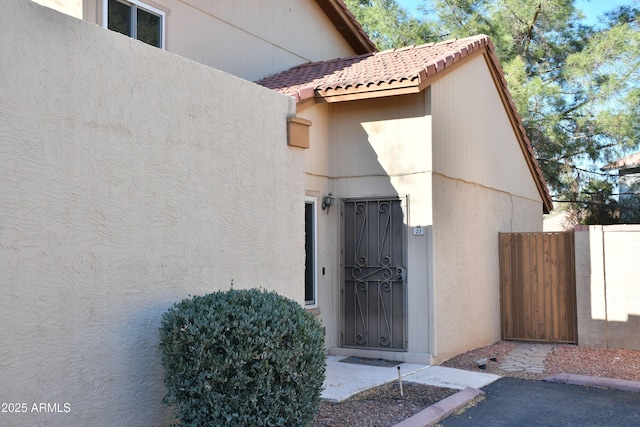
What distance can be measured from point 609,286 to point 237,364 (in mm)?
8241

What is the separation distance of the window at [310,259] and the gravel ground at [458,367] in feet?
7.09

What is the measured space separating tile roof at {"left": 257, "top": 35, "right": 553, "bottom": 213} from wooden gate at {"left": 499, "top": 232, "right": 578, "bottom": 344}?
295 centimetres

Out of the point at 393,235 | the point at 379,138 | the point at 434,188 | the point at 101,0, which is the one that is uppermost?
the point at 101,0

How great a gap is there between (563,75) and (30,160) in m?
17.3

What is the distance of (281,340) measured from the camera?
195 inches

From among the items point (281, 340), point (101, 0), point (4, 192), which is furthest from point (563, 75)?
point (4, 192)

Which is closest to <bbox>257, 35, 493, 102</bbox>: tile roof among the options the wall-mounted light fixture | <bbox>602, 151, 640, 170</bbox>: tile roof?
the wall-mounted light fixture

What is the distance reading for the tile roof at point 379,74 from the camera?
9.45 meters

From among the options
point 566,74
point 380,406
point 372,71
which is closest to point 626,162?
point 566,74

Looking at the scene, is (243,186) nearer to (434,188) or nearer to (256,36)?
(434,188)

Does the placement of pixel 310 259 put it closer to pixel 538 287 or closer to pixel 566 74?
pixel 538 287

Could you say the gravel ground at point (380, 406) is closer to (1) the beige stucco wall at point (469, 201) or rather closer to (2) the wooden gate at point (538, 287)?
(1) the beige stucco wall at point (469, 201)

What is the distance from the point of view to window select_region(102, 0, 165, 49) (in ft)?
29.6

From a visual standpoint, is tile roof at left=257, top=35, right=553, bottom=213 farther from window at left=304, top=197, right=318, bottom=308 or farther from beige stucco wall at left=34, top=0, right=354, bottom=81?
window at left=304, top=197, right=318, bottom=308
